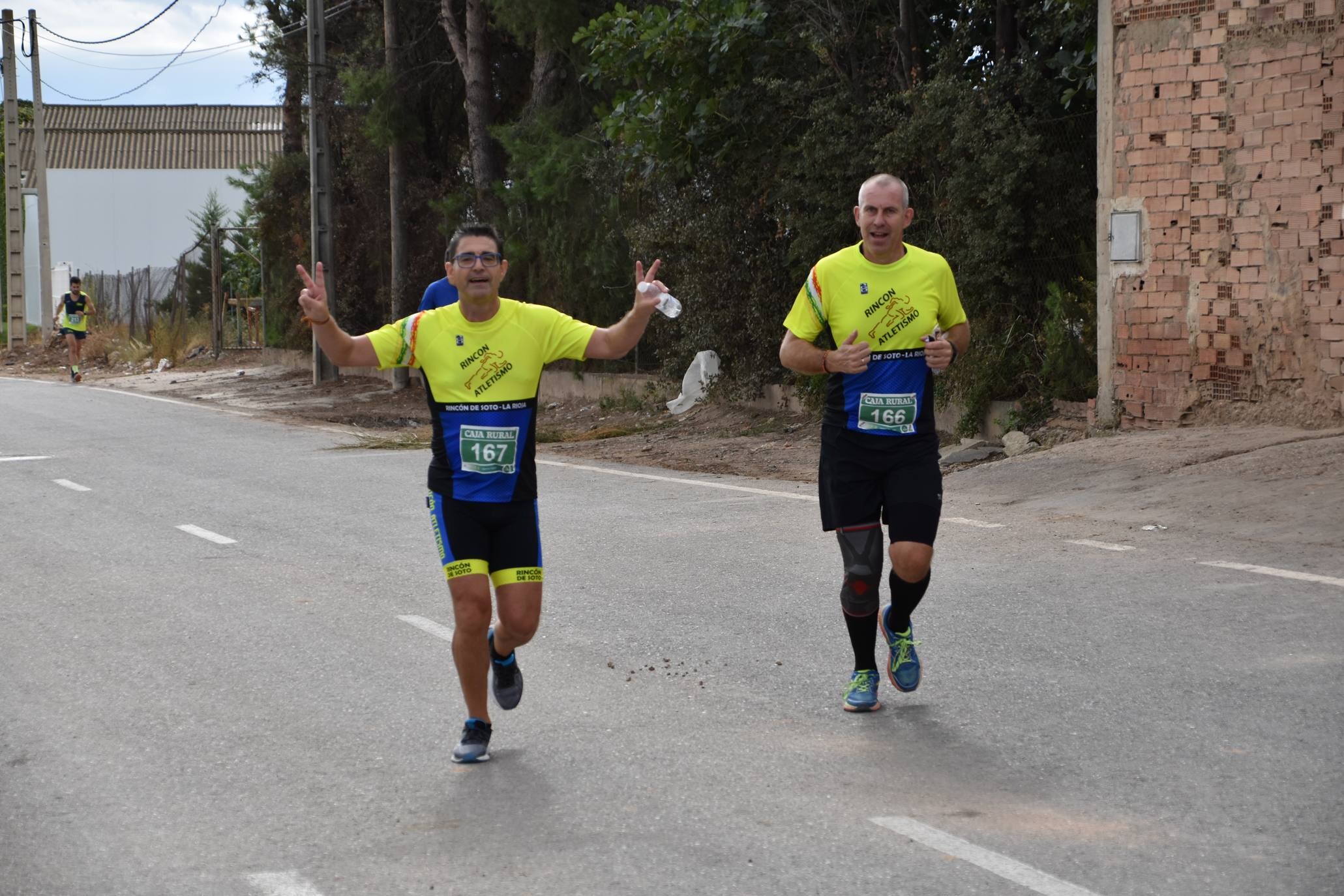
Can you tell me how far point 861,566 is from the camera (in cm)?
602

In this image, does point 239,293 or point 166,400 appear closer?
point 166,400

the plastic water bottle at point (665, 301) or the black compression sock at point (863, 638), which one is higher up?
the plastic water bottle at point (665, 301)

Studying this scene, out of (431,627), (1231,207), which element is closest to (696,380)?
(1231,207)

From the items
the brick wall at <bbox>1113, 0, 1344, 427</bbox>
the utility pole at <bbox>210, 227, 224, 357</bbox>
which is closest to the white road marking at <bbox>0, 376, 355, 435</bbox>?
the utility pole at <bbox>210, 227, 224, 357</bbox>

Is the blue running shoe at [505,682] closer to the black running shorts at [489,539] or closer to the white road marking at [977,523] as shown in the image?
the black running shorts at [489,539]

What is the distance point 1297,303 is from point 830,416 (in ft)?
25.2

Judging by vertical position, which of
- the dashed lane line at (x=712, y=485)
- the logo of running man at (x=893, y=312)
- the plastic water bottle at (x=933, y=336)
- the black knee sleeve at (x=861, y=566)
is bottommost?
the dashed lane line at (x=712, y=485)

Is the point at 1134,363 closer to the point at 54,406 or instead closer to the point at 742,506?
the point at 742,506

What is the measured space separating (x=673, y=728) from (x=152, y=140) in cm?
7098

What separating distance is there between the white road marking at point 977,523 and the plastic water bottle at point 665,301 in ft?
17.9

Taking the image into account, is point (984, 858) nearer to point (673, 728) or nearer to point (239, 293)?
point (673, 728)

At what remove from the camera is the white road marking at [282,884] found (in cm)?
425

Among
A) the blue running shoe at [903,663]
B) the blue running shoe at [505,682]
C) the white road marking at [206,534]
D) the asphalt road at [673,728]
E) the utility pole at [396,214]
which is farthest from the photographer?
the utility pole at [396,214]

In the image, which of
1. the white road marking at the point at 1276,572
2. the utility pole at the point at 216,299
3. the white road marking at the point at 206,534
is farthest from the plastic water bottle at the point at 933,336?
the utility pole at the point at 216,299
